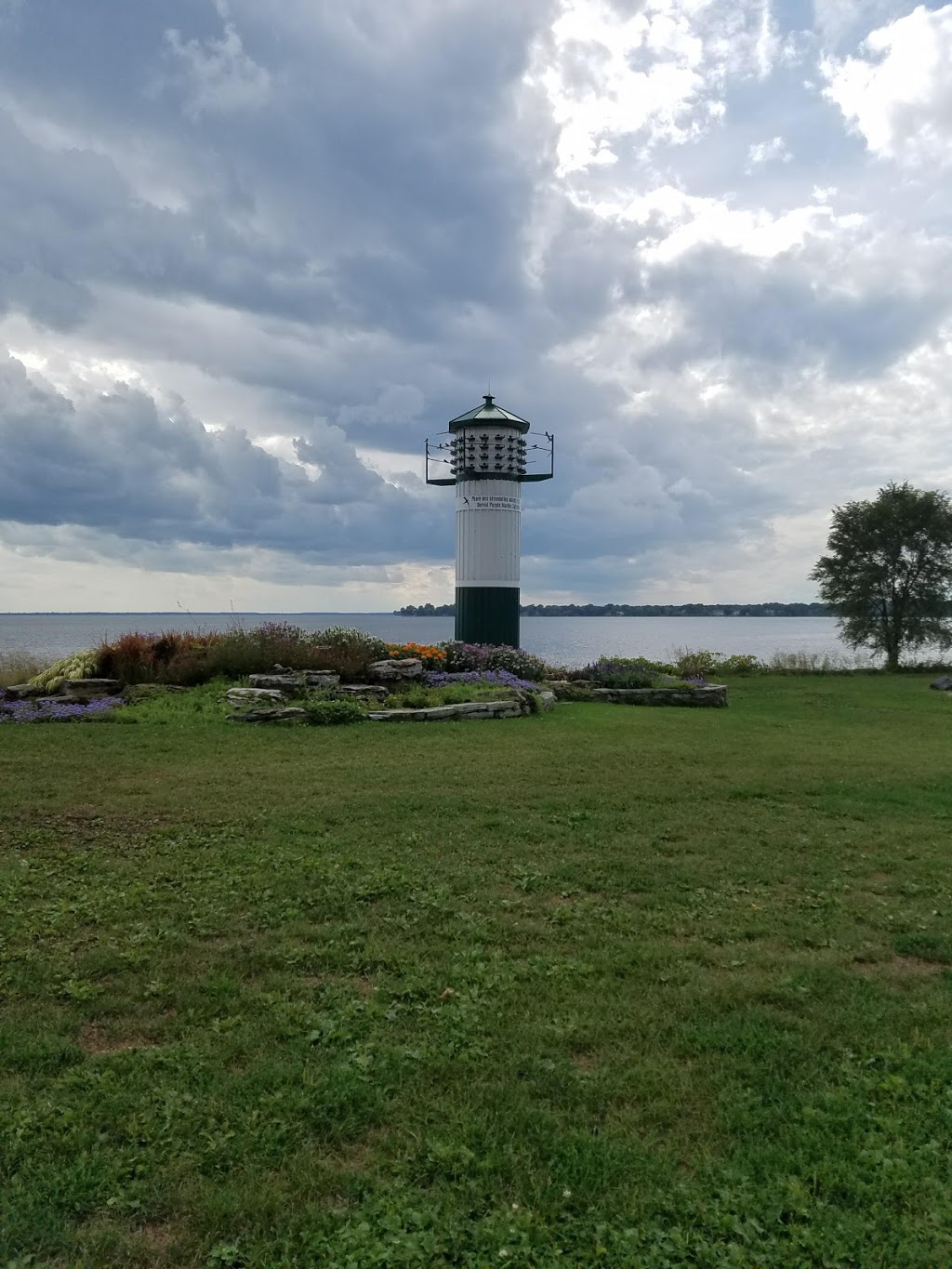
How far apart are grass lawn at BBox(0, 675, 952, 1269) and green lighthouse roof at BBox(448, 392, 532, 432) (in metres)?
13.3

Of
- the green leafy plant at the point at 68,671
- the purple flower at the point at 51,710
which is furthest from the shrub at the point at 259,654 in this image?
the purple flower at the point at 51,710

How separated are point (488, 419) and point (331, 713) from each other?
31.4 feet

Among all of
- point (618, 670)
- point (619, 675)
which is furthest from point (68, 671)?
point (618, 670)

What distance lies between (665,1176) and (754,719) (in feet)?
40.2

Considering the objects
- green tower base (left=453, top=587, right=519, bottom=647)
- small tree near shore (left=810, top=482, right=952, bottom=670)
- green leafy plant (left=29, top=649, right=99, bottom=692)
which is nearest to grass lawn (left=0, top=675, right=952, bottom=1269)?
green leafy plant (left=29, top=649, right=99, bottom=692)

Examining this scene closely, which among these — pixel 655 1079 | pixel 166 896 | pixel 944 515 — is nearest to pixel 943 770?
pixel 655 1079

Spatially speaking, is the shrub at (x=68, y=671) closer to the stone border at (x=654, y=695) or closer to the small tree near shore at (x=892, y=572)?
the stone border at (x=654, y=695)

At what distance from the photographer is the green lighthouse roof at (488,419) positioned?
63.3 ft

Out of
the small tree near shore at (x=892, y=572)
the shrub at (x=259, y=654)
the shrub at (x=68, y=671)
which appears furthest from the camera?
the small tree near shore at (x=892, y=572)

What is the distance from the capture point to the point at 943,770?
30.9 ft

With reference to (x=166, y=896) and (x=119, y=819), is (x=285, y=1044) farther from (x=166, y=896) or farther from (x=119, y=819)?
(x=119, y=819)

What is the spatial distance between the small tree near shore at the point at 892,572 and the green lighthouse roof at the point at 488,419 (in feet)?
49.5

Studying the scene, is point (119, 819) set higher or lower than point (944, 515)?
lower

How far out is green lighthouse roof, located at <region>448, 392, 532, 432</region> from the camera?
19.3m
